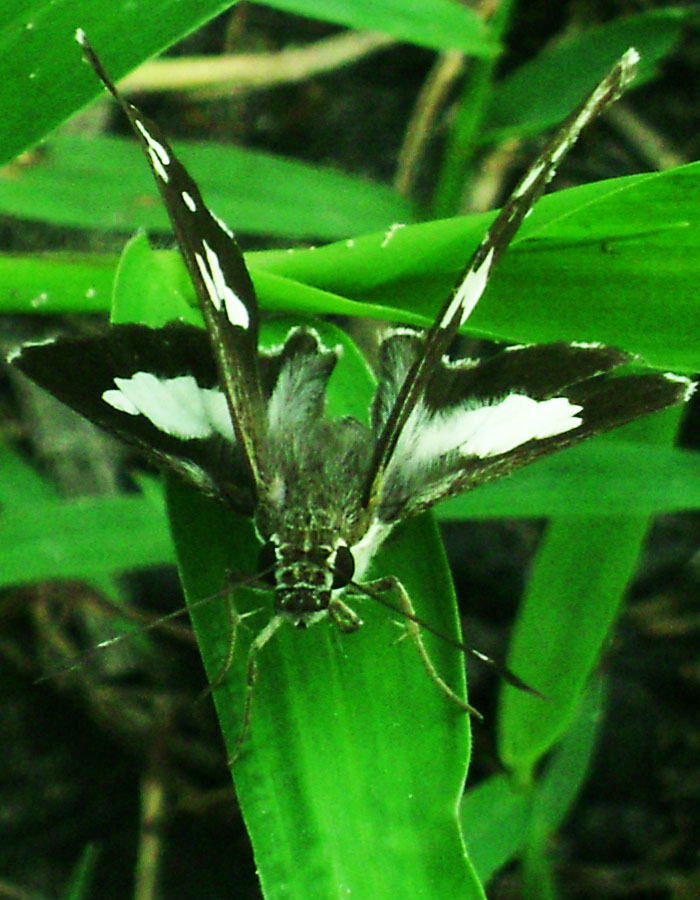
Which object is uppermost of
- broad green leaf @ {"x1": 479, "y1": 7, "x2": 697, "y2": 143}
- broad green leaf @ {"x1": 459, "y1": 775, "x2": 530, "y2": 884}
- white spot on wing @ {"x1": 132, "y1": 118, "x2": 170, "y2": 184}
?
broad green leaf @ {"x1": 479, "y1": 7, "x2": 697, "y2": 143}

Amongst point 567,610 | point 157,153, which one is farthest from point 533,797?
point 157,153

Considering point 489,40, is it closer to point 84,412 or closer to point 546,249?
point 546,249

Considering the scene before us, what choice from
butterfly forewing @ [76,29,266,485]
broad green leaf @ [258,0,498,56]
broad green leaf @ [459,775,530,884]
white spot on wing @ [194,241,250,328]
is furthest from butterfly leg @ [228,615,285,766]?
broad green leaf @ [258,0,498,56]

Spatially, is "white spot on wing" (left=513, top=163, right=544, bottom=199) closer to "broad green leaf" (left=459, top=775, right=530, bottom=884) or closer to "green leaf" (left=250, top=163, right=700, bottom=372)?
"green leaf" (left=250, top=163, right=700, bottom=372)

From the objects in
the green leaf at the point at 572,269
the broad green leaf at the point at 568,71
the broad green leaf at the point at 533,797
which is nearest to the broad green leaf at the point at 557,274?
the green leaf at the point at 572,269

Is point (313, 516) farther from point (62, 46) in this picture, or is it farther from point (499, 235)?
point (62, 46)

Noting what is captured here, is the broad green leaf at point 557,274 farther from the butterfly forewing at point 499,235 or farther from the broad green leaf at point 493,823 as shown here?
the broad green leaf at point 493,823

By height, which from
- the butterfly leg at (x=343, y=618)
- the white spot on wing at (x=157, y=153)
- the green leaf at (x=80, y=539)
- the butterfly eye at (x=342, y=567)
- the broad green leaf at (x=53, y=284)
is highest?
the white spot on wing at (x=157, y=153)
